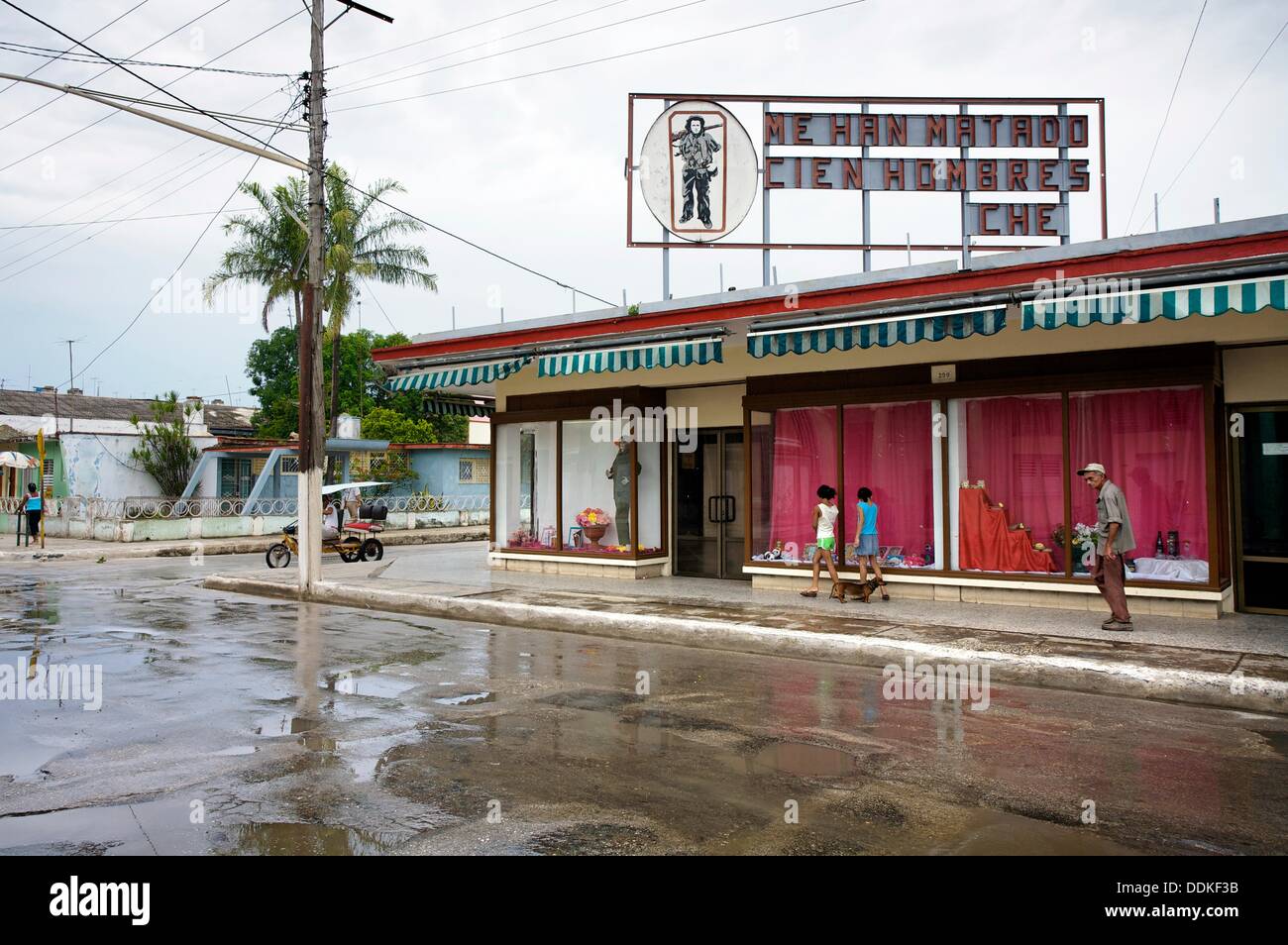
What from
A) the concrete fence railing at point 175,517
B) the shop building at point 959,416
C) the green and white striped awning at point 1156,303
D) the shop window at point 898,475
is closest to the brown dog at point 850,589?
the shop window at point 898,475

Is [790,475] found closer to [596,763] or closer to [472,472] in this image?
[596,763]

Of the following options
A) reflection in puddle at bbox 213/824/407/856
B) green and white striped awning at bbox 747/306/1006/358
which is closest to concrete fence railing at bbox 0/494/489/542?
green and white striped awning at bbox 747/306/1006/358

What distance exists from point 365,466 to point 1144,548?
29210 millimetres

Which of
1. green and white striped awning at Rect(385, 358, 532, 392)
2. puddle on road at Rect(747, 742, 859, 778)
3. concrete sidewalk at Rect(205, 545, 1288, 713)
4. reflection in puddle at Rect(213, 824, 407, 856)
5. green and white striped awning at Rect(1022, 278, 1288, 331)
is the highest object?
green and white striped awning at Rect(385, 358, 532, 392)

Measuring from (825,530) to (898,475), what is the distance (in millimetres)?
1428

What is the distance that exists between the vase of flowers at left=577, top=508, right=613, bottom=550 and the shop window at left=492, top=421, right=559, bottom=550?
0.68 metres

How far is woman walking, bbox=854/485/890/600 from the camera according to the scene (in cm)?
1295

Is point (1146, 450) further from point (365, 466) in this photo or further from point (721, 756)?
point (365, 466)

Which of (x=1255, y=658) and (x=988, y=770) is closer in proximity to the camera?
(x=988, y=770)

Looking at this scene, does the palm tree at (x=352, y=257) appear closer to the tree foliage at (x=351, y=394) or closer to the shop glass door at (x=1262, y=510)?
the tree foliage at (x=351, y=394)

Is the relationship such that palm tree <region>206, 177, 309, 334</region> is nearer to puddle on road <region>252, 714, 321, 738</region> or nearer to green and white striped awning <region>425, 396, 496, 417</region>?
green and white striped awning <region>425, 396, 496, 417</region>
